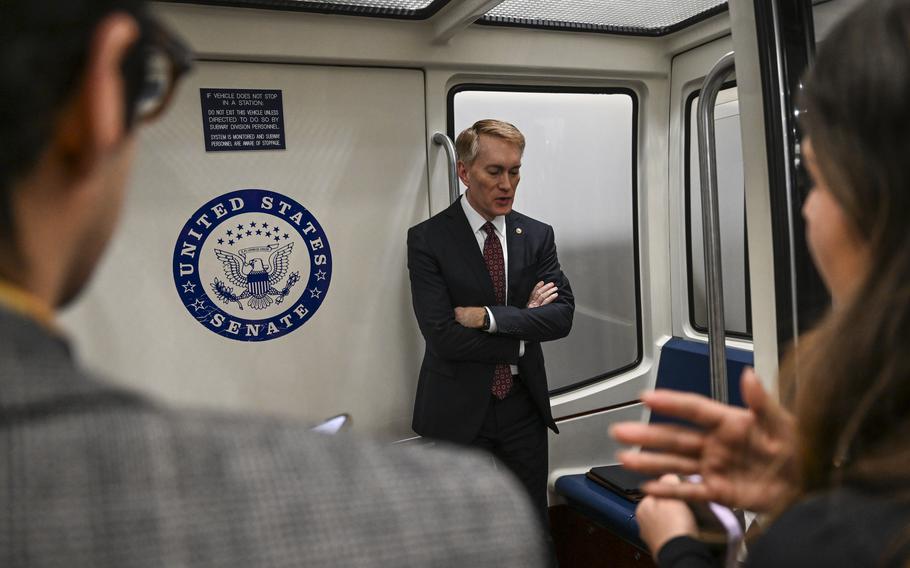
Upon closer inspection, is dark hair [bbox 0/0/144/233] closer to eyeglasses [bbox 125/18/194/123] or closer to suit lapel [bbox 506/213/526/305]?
eyeglasses [bbox 125/18/194/123]

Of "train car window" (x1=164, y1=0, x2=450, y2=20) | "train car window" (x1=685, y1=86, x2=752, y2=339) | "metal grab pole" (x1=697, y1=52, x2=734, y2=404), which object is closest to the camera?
"metal grab pole" (x1=697, y1=52, x2=734, y2=404)

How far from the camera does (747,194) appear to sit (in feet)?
5.23

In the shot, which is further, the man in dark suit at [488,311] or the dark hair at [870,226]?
the man in dark suit at [488,311]

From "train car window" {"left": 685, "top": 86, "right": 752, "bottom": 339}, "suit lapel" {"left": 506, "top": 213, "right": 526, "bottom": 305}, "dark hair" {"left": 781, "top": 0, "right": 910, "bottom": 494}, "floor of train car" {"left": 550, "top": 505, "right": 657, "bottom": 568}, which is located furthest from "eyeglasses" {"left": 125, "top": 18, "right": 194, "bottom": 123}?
"train car window" {"left": 685, "top": 86, "right": 752, "bottom": 339}

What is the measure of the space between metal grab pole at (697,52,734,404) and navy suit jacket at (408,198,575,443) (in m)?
0.91

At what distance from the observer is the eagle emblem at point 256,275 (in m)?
2.71

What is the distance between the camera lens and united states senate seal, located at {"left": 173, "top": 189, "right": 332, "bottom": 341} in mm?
2652

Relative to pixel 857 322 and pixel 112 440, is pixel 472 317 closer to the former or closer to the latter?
pixel 857 322

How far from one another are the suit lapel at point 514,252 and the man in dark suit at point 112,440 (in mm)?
2274

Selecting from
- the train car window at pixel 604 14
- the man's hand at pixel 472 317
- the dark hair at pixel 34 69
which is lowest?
the man's hand at pixel 472 317

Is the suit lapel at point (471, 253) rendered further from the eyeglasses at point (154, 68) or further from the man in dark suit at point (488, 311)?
the eyeglasses at point (154, 68)

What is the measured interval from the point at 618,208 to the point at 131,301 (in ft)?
7.96

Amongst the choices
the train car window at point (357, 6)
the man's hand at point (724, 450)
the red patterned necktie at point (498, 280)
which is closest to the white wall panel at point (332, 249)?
the train car window at point (357, 6)

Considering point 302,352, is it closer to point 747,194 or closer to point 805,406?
point 747,194
